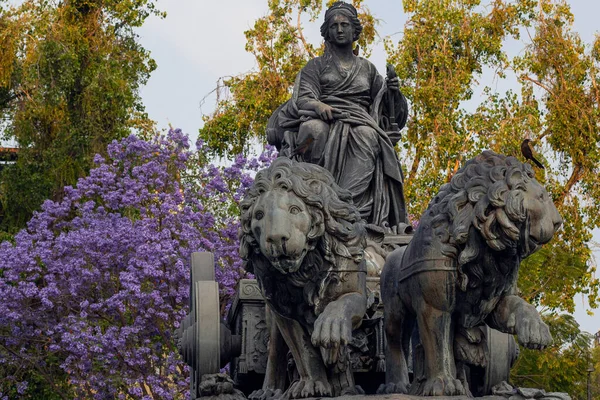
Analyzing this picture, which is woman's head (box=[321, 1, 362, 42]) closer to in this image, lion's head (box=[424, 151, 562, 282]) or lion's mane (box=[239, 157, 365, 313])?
lion's mane (box=[239, 157, 365, 313])

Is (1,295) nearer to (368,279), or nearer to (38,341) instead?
(38,341)

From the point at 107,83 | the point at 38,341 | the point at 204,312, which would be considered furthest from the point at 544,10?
the point at 204,312

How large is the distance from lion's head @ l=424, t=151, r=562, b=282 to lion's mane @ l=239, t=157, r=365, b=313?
58 centimetres

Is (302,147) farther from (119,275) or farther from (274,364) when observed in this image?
(119,275)

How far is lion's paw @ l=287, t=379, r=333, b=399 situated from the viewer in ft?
28.4

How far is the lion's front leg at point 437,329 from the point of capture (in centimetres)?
830

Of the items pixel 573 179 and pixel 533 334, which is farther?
pixel 573 179

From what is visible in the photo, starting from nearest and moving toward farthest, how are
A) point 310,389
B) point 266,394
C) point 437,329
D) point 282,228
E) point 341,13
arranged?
point 282,228 < point 437,329 < point 310,389 < point 266,394 < point 341,13

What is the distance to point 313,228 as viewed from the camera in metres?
8.49

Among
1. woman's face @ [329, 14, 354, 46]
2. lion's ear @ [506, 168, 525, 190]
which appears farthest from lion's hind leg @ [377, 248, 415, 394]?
woman's face @ [329, 14, 354, 46]

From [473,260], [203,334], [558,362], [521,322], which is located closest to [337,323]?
[473,260]

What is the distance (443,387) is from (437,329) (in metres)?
0.36

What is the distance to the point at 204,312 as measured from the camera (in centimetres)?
980

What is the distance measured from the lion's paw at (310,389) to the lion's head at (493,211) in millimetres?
1241
